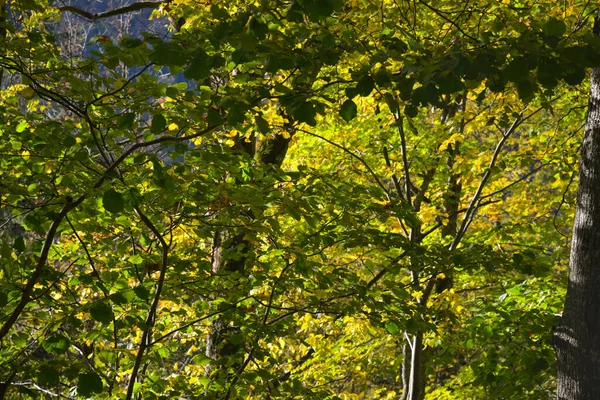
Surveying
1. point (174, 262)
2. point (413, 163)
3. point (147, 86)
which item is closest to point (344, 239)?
point (174, 262)

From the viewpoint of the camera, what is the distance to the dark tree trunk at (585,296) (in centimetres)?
344

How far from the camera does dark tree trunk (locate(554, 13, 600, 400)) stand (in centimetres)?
344

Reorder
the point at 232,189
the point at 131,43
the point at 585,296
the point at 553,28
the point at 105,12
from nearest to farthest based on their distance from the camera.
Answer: the point at 553,28, the point at 131,43, the point at 232,189, the point at 585,296, the point at 105,12

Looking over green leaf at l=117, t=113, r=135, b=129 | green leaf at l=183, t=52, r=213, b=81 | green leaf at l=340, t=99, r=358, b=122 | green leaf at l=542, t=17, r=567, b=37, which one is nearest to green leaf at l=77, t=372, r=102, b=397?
green leaf at l=117, t=113, r=135, b=129

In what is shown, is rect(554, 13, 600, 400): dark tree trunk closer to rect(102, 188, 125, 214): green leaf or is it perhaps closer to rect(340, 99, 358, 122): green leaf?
rect(340, 99, 358, 122): green leaf

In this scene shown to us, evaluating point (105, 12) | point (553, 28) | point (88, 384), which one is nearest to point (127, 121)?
point (88, 384)

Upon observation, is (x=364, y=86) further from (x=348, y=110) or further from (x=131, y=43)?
(x=131, y=43)

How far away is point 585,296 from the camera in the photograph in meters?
3.52

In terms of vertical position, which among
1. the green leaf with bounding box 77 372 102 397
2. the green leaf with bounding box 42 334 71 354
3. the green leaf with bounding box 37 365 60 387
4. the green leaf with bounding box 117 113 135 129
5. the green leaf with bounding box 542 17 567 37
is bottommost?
the green leaf with bounding box 77 372 102 397

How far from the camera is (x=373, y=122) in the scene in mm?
→ 7336

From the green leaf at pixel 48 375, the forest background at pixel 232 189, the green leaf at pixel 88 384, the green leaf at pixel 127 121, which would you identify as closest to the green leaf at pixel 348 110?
the forest background at pixel 232 189

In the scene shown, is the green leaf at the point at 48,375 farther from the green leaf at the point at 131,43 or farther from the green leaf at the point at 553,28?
the green leaf at the point at 553,28

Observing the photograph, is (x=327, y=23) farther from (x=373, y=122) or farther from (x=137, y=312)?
(x=373, y=122)

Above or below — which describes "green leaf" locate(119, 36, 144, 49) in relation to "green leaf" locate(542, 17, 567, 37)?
below
